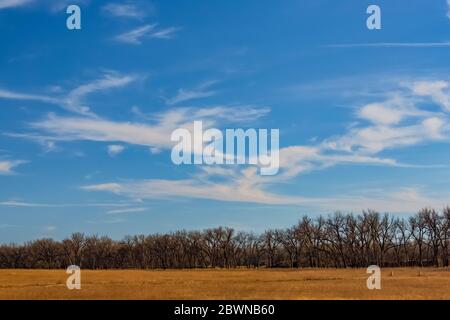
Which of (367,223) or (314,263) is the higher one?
(367,223)

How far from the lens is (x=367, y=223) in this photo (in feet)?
578
